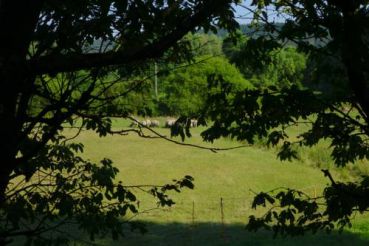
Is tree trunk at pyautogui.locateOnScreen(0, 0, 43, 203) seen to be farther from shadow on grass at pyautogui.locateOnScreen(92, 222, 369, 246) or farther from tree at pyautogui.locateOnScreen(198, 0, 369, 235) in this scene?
shadow on grass at pyautogui.locateOnScreen(92, 222, 369, 246)

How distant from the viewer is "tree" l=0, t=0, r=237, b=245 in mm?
2521

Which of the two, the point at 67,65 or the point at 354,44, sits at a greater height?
the point at 354,44

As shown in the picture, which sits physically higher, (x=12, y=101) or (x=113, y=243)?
(x=12, y=101)

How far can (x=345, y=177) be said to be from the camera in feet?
103

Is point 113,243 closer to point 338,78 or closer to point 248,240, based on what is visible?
point 248,240

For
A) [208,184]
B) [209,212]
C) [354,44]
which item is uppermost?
[354,44]

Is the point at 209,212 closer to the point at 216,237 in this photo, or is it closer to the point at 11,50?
the point at 216,237

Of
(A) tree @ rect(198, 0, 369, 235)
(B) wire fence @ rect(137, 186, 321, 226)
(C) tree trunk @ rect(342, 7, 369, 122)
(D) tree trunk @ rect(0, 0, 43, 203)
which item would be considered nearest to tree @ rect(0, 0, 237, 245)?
(D) tree trunk @ rect(0, 0, 43, 203)

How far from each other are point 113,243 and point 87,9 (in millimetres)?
15100

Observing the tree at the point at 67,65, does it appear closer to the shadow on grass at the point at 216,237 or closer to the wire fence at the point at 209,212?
the shadow on grass at the point at 216,237

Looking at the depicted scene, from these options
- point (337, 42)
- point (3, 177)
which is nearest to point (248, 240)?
point (337, 42)

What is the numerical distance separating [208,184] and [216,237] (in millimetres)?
13539

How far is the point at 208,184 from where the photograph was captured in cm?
3164

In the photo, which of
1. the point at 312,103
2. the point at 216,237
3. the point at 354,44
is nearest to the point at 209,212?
the point at 216,237
